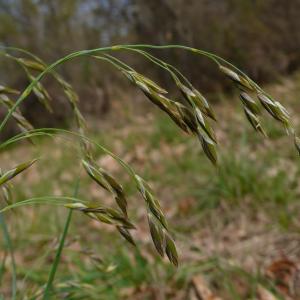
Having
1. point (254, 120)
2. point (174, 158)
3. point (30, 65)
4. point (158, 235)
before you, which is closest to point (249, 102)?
point (254, 120)

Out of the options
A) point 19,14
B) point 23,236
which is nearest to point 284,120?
point 23,236

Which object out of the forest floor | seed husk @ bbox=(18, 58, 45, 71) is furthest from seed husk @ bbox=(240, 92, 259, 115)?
seed husk @ bbox=(18, 58, 45, 71)

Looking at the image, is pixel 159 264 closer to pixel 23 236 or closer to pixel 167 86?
pixel 23 236

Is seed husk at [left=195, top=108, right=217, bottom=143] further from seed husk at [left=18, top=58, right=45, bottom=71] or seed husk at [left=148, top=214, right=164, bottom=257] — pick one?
seed husk at [left=18, top=58, right=45, bottom=71]

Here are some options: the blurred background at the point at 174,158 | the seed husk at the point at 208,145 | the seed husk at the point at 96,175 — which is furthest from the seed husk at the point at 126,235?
the blurred background at the point at 174,158

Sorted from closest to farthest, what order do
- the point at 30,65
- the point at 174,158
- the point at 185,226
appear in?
the point at 30,65 → the point at 185,226 → the point at 174,158

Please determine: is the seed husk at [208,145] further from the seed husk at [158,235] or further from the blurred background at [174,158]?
the blurred background at [174,158]

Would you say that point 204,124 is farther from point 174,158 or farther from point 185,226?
point 174,158
